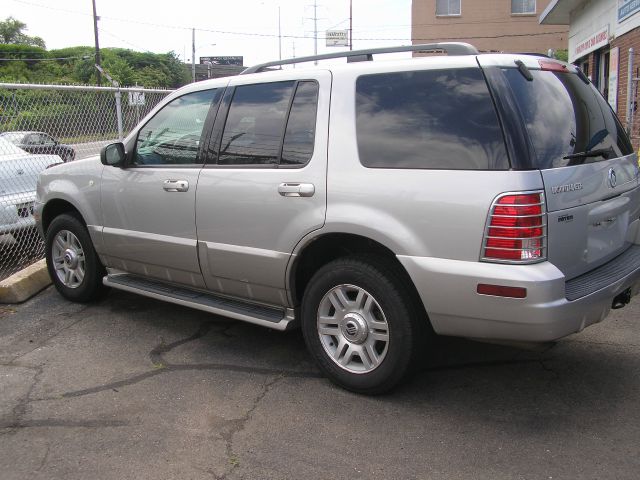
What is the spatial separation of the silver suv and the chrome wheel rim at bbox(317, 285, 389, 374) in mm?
12

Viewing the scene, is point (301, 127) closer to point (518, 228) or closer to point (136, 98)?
point (518, 228)

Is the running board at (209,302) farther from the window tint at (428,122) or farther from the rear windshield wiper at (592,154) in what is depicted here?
the rear windshield wiper at (592,154)

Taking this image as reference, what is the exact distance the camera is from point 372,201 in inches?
135

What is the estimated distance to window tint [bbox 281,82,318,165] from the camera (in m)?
3.79

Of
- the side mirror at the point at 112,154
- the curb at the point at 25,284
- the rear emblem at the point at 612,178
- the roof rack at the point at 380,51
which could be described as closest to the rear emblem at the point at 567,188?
the rear emblem at the point at 612,178

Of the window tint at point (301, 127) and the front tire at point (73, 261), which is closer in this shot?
the window tint at point (301, 127)

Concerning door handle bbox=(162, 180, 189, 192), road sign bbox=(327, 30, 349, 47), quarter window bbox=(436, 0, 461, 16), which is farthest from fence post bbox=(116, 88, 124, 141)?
road sign bbox=(327, 30, 349, 47)

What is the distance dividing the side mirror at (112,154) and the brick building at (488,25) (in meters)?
33.9

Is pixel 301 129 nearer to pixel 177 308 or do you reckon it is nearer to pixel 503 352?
pixel 503 352

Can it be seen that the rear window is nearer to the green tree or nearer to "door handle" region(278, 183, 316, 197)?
"door handle" region(278, 183, 316, 197)

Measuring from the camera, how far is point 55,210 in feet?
18.8

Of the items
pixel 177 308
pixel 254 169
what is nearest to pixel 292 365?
pixel 254 169

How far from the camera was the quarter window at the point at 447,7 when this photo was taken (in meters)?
36.9

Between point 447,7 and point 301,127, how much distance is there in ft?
120
